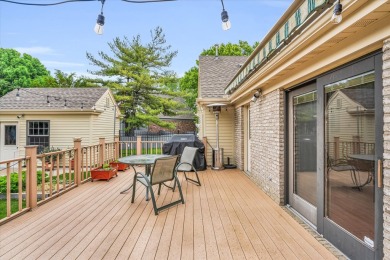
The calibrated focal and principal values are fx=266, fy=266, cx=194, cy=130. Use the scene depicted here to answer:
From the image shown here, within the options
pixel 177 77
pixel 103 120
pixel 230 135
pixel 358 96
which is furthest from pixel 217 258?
pixel 177 77

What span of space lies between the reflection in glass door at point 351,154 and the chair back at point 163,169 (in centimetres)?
242

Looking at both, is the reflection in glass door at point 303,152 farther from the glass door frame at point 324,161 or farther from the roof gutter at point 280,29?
the roof gutter at point 280,29

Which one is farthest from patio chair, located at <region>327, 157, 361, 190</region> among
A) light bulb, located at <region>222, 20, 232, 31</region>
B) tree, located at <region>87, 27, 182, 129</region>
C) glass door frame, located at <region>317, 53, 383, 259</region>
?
tree, located at <region>87, 27, 182, 129</region>

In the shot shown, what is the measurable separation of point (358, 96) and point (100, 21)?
11.0 ft

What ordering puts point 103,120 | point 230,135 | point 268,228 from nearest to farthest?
point 268,228 → point 230,135 → point 103,120

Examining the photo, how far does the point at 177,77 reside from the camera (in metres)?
18.7

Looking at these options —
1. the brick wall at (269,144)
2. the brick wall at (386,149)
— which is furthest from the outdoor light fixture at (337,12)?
the brick wall at (269,144)

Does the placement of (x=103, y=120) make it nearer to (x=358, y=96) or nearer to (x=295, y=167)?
(x=295, y=167)

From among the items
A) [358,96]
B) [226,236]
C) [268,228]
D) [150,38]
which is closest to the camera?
[358,96]

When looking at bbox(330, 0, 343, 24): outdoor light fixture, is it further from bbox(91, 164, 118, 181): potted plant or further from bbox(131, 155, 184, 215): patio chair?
bbox(91, 164, 118, 181): potted plant

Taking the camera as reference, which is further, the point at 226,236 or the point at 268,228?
the point at 268,228

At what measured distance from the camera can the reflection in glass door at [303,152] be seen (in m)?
3.66

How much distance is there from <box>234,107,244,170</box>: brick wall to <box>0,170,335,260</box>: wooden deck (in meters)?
3.07

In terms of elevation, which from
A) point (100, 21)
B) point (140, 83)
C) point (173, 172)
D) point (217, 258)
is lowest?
point (217, 258)
